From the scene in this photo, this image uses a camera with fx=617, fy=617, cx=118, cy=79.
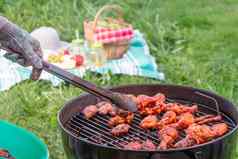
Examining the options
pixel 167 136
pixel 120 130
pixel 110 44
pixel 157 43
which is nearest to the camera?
pixel 167 136

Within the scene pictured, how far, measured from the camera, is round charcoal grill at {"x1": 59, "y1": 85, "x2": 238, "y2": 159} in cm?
279

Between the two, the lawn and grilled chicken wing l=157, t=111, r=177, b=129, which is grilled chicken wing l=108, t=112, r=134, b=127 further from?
the lawn

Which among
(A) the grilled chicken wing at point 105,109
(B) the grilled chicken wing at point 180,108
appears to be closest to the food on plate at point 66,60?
(A) the grilled chicken wing at point 105,109

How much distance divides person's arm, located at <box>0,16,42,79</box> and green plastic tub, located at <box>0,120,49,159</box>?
0.56m

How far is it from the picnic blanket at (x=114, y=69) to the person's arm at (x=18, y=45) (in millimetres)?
2183

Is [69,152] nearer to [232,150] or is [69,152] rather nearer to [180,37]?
[232,150]

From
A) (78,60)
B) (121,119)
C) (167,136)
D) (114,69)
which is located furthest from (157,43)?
(167,136)

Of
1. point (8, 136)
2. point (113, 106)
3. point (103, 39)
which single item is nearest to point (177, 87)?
point (113, 106)

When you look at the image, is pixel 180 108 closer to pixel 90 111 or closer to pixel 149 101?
pixel 149 101

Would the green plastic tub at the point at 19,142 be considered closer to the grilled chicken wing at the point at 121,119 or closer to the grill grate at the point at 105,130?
the grill grate at the point at 105,130

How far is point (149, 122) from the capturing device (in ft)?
10.4

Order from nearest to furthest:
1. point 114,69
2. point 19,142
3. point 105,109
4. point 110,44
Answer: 1. point 105,109
2. point 19,142
3. point 114,69
4. point 110,44

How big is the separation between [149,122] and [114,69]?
2.23 m

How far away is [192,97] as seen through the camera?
11.3 ft
